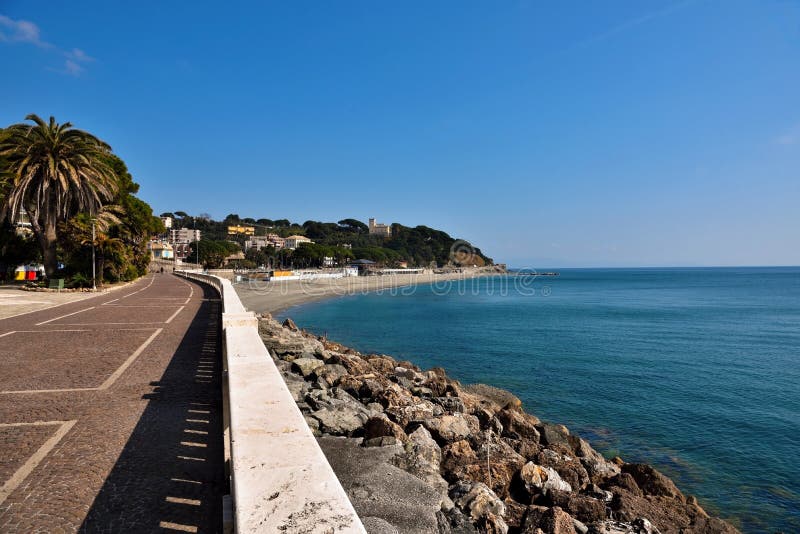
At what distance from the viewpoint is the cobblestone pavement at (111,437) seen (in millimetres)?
3645

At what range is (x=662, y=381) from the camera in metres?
17.5

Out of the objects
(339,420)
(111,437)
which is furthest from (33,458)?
(339,420)

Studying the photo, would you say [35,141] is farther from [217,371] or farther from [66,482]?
→ [66,482]

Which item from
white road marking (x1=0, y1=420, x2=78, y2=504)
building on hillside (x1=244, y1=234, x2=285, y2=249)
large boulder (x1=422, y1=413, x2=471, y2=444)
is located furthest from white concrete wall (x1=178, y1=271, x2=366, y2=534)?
building on hillside (x1=244, y1=234, x2=285, y2=249)

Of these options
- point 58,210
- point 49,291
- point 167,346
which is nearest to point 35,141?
point 58,210

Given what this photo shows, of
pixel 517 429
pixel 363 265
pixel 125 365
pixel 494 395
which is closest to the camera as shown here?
pixel 125 365

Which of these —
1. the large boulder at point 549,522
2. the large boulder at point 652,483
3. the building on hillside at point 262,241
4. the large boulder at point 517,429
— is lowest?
the large boulder at point 652,483

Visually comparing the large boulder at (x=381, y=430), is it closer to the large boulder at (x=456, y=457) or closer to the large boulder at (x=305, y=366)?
the large boulder at (x=456, y=457)

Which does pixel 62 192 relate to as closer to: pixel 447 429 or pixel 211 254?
pixel 447 429

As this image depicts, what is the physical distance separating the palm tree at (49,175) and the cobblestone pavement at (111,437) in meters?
25.7

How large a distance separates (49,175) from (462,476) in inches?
1396

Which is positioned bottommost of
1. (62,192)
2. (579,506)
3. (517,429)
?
(517,429)

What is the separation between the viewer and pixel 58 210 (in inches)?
1273

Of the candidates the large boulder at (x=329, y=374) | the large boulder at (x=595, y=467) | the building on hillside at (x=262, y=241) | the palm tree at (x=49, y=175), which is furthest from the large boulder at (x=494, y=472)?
the building on hillside at (x=262, y=241)
